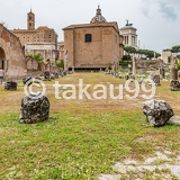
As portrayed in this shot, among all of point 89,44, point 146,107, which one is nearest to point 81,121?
point 146,107

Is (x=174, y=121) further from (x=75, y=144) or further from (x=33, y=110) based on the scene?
(x=33, y=110)

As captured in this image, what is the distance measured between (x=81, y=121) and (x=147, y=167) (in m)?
2.93

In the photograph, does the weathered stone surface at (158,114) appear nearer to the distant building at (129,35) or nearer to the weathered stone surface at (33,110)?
the weathered stone surface at (33,110)

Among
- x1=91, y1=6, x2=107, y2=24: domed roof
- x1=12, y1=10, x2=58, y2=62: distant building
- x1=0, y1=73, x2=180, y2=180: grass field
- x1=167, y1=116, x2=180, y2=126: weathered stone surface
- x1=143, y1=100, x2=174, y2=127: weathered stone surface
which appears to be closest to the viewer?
x1=0, y1=73, x2=180, y2=180: grass field

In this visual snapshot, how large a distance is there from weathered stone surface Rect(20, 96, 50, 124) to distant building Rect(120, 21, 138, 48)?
109878mm

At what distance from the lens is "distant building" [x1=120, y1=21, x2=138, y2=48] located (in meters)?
116

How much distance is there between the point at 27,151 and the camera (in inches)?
184

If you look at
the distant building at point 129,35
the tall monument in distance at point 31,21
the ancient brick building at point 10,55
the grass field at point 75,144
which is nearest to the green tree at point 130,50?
the distant building at point 129,35

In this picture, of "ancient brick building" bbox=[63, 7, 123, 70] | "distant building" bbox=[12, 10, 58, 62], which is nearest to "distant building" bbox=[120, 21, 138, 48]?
"distant building" bbox=[12, 10, 58, 62]

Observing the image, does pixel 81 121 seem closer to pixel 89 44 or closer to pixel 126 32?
pixel 89 44

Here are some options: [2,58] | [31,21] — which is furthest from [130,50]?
[2,58]

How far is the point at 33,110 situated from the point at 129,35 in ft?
367

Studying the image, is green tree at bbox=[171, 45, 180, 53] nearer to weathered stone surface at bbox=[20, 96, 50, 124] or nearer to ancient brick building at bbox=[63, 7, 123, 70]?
ancient brick building at bbox=[63, 7, 123, 70]

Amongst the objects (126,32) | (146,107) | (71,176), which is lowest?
(71,176)
